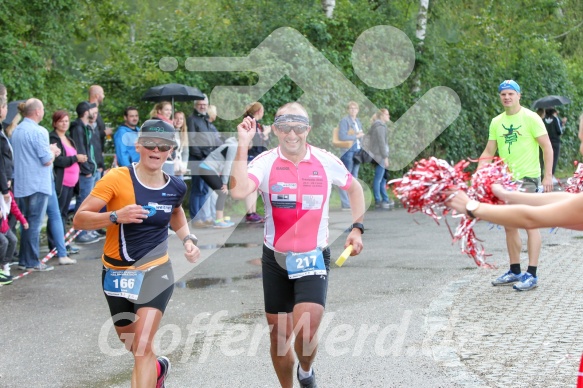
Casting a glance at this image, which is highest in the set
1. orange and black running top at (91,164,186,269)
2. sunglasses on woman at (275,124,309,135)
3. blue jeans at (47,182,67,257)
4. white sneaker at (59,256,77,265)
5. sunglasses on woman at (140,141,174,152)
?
sunglasses on woman at (275,124,309,135)

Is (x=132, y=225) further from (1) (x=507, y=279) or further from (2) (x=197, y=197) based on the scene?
(2) (x=197, y=197)

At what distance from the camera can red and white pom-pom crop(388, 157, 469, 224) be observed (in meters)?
4.67

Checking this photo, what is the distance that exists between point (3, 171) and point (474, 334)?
573 cm

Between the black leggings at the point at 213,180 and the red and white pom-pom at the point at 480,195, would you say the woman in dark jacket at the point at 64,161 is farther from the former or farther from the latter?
the red and white pom-pom at the point at 480,195

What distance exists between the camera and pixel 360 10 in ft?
74.4

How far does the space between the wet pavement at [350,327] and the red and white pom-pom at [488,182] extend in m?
1.15

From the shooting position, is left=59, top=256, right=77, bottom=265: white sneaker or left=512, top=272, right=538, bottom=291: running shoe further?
left=59, top=256, right=77, bottom=265: white sneaker

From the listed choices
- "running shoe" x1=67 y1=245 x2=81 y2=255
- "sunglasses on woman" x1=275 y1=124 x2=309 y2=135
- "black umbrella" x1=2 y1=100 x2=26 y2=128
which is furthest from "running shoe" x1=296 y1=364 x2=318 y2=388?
"black umbrella" x1=2 y1=100 x2=26 y2=128

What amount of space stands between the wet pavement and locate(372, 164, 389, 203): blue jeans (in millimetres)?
6729

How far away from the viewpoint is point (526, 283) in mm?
9711

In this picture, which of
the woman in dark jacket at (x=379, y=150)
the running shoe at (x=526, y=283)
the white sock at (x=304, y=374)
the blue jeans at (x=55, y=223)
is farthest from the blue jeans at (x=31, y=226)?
the woman in dark jacket at (x=379, y=150)

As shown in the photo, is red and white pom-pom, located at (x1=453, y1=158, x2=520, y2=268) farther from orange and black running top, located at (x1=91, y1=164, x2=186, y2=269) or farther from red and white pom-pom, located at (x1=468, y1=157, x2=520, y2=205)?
orange and black running top, located at (x1=91, y1=164, x2=186, y2=269)

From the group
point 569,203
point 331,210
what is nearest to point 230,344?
point 569,203

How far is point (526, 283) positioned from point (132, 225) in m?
5.08
